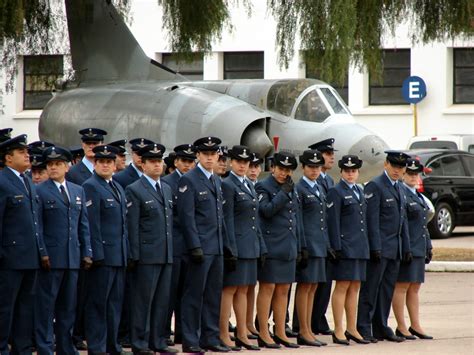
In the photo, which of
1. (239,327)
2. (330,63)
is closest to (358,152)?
(330,63)

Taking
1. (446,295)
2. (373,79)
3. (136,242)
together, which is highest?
(373,79)

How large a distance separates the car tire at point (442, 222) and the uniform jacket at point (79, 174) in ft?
42.2

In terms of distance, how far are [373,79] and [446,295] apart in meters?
4.29

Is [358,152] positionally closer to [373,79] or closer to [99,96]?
[373,79]

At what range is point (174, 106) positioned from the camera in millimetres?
19188

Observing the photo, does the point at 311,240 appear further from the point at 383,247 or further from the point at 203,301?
the point at 203,301

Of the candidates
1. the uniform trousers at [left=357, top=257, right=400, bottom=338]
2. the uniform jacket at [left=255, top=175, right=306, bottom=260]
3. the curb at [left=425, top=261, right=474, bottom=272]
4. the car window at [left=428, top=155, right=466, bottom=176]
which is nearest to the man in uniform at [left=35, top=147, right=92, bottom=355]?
the uniform jacket at [left=255, top=175, right=306, bottom=260]

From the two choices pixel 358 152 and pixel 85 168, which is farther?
pixel 358 152

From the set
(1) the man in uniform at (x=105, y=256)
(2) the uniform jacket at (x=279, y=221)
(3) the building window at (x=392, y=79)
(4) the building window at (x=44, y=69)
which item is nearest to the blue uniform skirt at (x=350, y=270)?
(2) the uniform jacket at (x=279, y=221)

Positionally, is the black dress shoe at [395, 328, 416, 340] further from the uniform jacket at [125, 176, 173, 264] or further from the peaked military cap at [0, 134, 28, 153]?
the peaked military cap at [0, 134, 28, 153]

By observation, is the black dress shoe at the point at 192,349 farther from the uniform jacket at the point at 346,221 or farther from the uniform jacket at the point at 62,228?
the uniform jacket at the point at 346,221

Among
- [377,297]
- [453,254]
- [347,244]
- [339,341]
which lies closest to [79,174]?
→ [347,244]

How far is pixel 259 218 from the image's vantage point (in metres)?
12.6

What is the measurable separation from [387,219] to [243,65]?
23.0 metres
